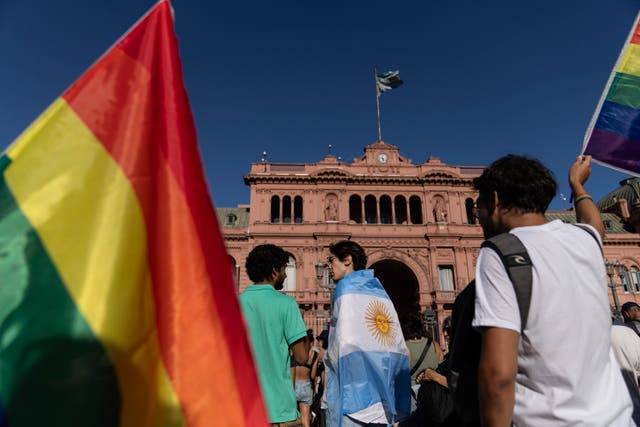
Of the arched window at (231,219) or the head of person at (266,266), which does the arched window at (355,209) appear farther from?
the head of person at (266,266)

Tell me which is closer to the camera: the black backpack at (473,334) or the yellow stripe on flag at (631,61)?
the black backpack at (473,334)

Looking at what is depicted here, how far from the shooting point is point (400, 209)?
3075 centimetres

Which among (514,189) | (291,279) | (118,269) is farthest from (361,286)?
(291,279)

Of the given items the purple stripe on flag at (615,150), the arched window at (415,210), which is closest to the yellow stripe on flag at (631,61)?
the purple stripe on flag at (615,150)

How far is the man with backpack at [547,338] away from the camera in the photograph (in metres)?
1.53

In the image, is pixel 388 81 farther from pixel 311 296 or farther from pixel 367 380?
pixel 367 380

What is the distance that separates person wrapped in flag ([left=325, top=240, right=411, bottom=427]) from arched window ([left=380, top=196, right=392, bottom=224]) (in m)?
26.8

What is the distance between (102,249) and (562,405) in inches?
74.5

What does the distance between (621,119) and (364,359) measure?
3.26 meters

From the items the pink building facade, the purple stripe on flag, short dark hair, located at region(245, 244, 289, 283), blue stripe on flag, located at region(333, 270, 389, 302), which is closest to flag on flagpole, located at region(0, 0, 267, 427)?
short dark hair, located at region(245, 244, 289, 283)

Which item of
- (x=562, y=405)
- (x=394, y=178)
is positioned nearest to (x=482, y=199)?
(x=562, y=405)

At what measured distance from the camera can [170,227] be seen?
4.92 feet

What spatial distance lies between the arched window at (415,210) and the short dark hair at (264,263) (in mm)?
27613

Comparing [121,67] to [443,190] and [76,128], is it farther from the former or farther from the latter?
[443,190]
